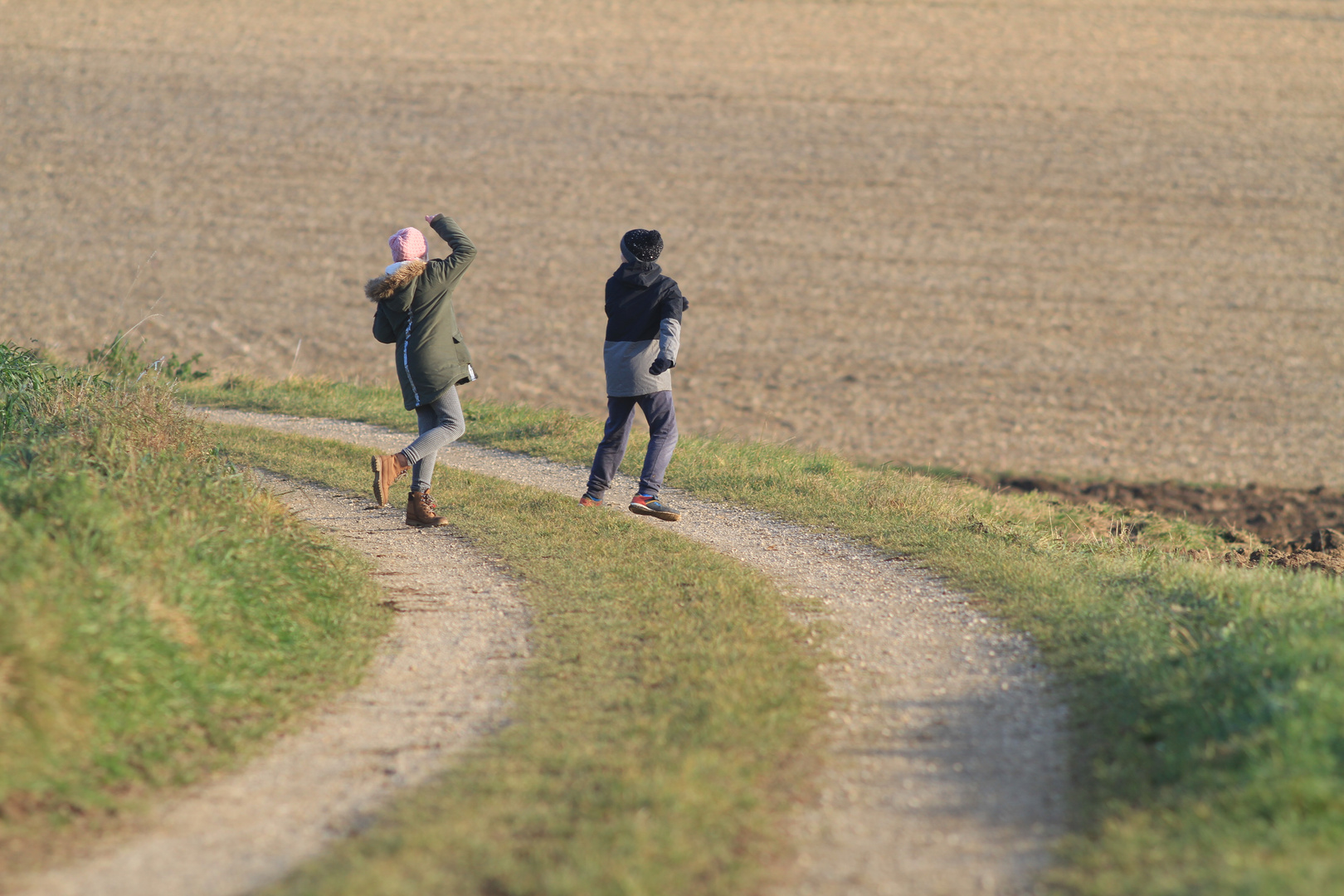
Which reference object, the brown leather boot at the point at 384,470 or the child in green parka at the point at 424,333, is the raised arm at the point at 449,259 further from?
the brown leather boot at the point at 384,470

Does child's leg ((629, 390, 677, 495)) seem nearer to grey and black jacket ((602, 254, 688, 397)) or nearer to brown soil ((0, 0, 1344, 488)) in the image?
grey and black jacket ((602, 254, 688, 397))

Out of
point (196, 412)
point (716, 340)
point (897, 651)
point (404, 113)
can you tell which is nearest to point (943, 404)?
point (716, 340)

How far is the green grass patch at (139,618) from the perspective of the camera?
4.23 meters

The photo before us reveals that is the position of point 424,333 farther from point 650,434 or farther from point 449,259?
point 650,434

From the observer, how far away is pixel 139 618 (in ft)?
16.2

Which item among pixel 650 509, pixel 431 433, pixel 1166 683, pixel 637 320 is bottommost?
pixel 650 509

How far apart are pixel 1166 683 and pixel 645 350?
15.8 ft

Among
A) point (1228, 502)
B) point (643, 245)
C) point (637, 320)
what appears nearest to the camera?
point (643, 245)

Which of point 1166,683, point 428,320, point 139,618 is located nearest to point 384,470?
point 428,320

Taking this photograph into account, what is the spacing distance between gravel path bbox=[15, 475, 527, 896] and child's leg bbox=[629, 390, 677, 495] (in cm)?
183

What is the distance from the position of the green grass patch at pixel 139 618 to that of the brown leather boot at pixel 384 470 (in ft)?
3.17

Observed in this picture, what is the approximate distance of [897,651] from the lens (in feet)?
19.8

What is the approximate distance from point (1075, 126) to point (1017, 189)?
4108mm

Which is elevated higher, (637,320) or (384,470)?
(637,320)
